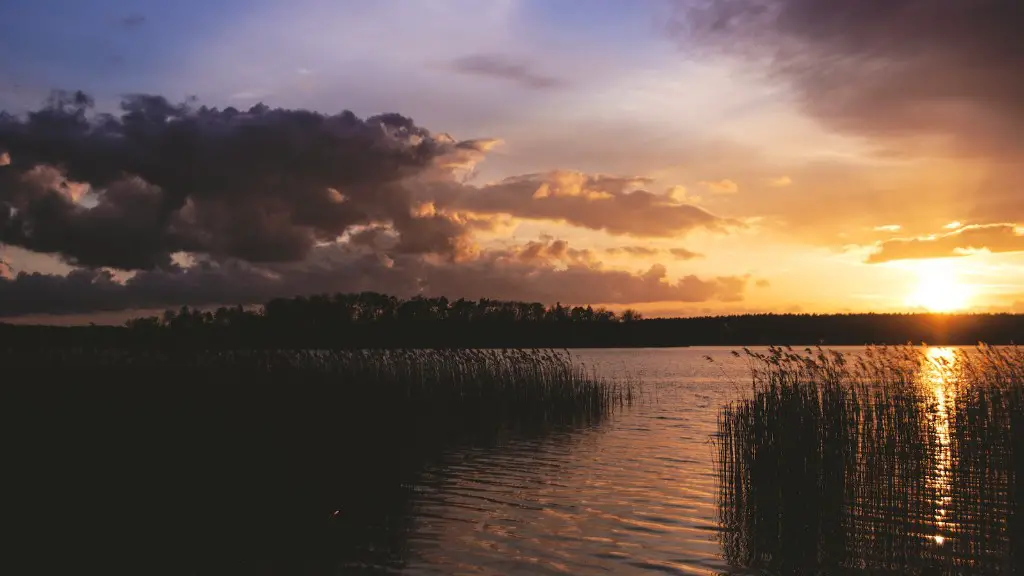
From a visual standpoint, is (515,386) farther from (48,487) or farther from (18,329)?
(18,329)

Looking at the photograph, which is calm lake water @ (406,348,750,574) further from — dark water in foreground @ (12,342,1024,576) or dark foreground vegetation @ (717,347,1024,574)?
dark foreground vegetation @ (717,347,1024,574)

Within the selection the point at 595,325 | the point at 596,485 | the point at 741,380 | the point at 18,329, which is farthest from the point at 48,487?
the point at 595,325

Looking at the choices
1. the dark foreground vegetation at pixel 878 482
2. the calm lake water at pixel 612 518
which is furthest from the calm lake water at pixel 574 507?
the dark foreground vegetation at pixel 878 482

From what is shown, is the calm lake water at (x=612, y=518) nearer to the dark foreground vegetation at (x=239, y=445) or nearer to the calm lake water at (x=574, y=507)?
the calm lake water at (x=574, y=507)

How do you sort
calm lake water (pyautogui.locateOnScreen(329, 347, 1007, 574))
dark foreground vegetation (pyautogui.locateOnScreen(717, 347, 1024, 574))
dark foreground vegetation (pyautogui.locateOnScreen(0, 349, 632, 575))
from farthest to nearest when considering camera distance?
dark foreground vegetation (pyautogui.locateOnScreen(0, 349, 632, 575))
dark foreground vegetation (pyautogui.locateOnScreen(717, 347, 1024, 574))
calm lake water (pyautogui.locateOnScreen(329, 347, 1007, 574))

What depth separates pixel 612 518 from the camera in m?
12.8

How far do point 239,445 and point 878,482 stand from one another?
45.0 feet

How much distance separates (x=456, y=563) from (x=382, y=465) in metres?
8.24

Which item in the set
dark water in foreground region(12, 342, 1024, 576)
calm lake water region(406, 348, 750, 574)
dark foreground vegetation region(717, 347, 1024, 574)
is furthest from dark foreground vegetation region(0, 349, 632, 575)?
dark foreground vegetation region(717, 347, 1024, 574)

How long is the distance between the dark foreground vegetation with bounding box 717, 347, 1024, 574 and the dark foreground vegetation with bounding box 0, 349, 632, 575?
595 cm

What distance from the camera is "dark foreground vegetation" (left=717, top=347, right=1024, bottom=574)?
1079 cm

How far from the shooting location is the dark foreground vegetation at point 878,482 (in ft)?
35.4

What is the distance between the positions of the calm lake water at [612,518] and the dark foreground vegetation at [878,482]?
6cm

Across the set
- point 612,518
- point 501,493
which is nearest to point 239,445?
point 501,493
